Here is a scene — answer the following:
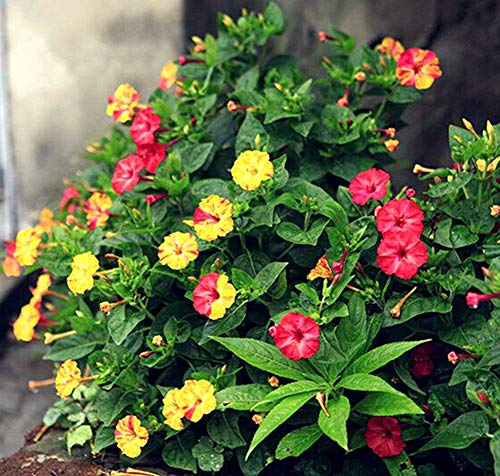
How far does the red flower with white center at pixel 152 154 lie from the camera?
3.04 metres

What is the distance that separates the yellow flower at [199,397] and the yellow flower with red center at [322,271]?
457mm

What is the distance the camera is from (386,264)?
2562 mm

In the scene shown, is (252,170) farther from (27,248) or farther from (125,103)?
(27,248)

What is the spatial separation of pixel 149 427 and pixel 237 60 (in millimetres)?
1543

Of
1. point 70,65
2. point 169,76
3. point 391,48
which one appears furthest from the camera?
point 70,65

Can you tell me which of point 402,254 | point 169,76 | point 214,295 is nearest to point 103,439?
point 214,295

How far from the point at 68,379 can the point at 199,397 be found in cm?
46

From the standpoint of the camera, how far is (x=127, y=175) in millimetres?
2986

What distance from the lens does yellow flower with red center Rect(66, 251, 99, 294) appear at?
9.05ft

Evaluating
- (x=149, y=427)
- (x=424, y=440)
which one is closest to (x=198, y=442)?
(x=149, y=427)

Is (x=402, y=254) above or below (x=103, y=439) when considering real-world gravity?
above

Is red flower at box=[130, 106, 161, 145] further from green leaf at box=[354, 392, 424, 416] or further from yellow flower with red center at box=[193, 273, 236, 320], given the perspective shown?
green leaf at box=[354, 392, 424, 416]

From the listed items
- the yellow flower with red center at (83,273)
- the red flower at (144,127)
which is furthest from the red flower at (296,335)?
the red flower at (144,127)

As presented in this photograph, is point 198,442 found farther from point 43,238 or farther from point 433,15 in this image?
point 433,15
